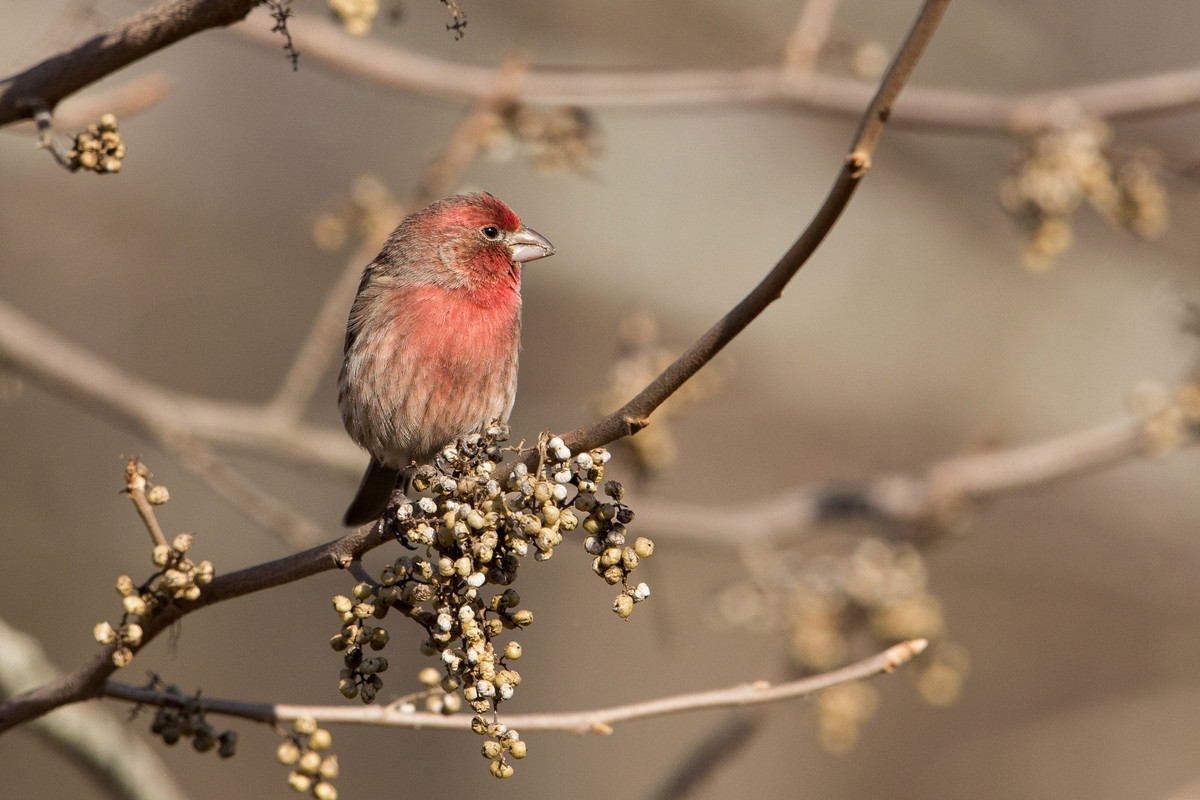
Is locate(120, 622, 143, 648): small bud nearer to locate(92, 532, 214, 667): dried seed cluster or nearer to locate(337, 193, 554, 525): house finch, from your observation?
locate(92, 532, 214, 667): dried seed cluster

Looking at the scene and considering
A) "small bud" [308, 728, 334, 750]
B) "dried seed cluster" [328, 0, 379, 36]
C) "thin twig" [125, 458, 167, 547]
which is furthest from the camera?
"dried seed cluster" [328, 0, 379, 36]

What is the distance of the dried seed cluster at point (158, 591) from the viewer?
2416 millimetres

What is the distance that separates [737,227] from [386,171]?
3767mm

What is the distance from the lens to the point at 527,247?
15.5 feet

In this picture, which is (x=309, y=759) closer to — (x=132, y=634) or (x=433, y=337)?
(x=132, y=634)

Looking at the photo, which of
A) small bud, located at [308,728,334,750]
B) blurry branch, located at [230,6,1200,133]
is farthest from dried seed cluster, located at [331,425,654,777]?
blurry branch, located at [230,6,1200,133]

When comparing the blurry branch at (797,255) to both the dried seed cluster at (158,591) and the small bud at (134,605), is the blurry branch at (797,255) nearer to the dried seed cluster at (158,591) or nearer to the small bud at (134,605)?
the dried seed cluster at (158,591)

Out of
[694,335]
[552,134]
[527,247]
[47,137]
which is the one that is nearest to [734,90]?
[552,134]

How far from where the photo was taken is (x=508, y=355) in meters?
Answer: 4.55

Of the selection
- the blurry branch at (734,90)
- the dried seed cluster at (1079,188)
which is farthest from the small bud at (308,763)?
the dried seed cluster at (1079,188)

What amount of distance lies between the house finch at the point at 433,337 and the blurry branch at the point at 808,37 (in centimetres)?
161

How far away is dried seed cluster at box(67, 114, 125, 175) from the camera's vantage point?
257 centimetres

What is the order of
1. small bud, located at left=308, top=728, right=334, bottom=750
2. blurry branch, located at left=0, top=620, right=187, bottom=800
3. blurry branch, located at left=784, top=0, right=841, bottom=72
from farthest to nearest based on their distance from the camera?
1. blurry branch, located at left=784, top=0, right=841, bottom=72
2. blurry branch, located at left=0, top=620, right=187, bottom=800
3. small bud, located at left=308, top=728, right=334, bottom=750

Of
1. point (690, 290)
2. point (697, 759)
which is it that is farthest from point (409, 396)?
point (690, 290)
